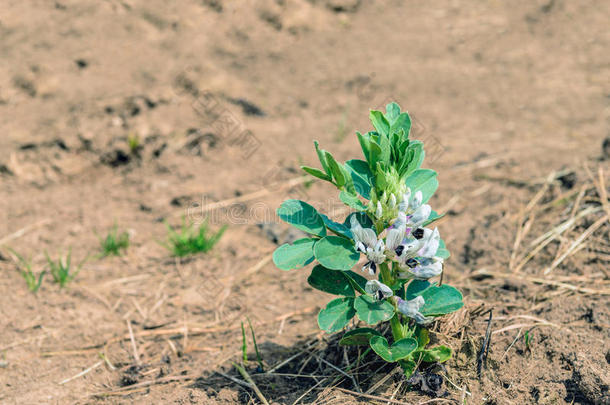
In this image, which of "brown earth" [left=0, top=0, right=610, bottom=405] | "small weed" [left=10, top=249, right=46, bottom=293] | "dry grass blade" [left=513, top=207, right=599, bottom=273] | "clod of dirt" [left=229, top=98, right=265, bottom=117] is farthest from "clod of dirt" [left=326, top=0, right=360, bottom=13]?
"small weed" [left=10, top=249, right=46, bottom=293]

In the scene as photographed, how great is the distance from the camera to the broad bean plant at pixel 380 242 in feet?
4.76

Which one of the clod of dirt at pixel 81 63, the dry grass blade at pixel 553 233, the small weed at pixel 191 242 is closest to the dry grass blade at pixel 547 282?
the dry grass blade at pixel 553 233

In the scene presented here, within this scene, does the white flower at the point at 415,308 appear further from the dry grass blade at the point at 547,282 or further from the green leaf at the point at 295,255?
the dry grass blade at the point at 547,282

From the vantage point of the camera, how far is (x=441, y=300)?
1.55m

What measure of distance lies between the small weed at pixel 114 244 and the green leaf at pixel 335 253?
1.82 meters

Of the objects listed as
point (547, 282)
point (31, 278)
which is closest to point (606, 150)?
point (547, 282)

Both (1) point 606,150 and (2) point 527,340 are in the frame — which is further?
(1) point 606,150

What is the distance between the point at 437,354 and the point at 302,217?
60 cm

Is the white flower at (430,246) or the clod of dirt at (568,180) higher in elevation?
the white flower at (430,246)

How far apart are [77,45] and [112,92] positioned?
584 millimetres

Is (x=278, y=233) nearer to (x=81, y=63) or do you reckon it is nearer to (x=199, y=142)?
(x=199, y=142)

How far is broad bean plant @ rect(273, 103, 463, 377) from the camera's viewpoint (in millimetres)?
1452

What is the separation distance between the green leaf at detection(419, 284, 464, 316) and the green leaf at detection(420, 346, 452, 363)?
0.14m

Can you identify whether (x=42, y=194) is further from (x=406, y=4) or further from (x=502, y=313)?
(x=406, y=4)
